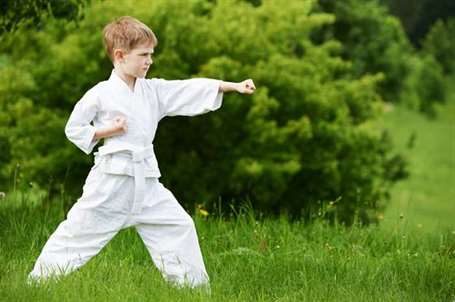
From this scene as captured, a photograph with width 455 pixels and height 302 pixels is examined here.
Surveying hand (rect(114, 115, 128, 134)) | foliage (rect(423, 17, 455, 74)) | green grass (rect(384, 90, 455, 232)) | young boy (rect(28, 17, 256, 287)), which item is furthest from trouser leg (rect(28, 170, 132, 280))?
foliage (rect(423, 17, 455, 74))

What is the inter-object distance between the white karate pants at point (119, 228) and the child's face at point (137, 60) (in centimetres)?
54

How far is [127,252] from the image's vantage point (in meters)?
5.85

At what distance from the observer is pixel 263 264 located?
5.45 metres

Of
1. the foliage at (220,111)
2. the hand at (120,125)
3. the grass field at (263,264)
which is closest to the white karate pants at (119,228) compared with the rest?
the grass field at (263,264)

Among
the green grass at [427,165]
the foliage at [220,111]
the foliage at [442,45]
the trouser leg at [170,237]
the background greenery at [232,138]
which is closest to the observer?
the trouser leg at [170,237]

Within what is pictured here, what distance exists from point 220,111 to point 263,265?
772cm

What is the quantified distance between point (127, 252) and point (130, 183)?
3.37ft

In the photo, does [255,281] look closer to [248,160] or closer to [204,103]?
[204,103]

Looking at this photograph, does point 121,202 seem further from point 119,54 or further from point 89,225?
point 119,54

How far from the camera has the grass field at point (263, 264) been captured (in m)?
4.69

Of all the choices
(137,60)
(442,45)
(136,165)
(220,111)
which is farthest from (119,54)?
(442,45)

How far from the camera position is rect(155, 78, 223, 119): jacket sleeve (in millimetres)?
5176

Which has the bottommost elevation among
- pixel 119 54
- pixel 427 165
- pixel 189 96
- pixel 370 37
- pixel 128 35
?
pixel 427 165

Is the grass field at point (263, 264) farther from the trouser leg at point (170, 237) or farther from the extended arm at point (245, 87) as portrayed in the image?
the extended arm at point (245, 87)
